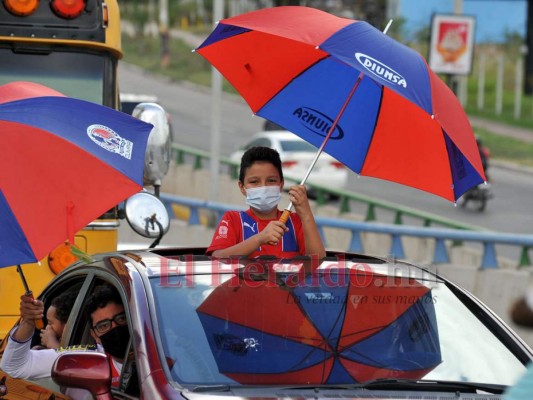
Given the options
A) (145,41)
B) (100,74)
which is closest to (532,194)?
(100,74)

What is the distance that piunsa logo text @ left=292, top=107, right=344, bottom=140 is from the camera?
707 cm

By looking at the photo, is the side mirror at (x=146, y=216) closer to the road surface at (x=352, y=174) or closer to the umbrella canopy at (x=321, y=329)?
the umbrella canopy at (x=321, y=329)

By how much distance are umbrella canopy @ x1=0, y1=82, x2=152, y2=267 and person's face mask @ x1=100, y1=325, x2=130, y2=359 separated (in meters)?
0.43

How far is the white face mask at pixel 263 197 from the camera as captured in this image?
6.14 metres

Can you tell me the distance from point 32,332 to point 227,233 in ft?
4.00

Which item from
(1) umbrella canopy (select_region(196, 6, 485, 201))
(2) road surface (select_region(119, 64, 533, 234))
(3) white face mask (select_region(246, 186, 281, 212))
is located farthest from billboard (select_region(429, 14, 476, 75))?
(3) white face mask (select_region(246, 186, 281, 212))

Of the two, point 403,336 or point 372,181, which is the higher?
point 403,336

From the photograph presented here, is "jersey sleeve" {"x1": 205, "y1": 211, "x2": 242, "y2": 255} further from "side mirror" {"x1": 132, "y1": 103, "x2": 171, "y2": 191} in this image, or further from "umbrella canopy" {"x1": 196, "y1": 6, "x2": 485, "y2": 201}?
"side mirror" {"x1": 132, "y1": 103, "x2": 171, "y2": 191}

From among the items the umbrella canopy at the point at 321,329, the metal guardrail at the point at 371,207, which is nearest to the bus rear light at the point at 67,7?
the umbrella canopy at the point at 321,329

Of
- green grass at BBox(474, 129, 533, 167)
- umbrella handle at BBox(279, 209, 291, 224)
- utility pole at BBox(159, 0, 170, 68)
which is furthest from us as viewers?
utility pole at BBox(159, 0, 170, 68)

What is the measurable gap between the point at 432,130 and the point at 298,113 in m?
0.90

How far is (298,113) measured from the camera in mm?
7203

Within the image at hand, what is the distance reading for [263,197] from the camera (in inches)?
242

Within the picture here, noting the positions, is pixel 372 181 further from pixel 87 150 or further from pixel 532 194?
pixel 87 150
